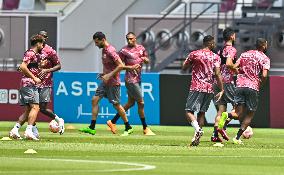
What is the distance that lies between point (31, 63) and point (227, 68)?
4.15 metres

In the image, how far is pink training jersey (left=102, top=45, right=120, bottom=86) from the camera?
2852 cm

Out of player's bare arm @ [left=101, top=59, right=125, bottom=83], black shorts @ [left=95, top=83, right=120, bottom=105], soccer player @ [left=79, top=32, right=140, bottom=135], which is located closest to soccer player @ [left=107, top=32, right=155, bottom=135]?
soccer player @ [left=79, top=32, right=140, bottom=135]

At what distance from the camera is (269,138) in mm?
28984

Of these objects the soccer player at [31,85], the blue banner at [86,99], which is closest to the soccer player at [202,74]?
the soccer player at [31,85]

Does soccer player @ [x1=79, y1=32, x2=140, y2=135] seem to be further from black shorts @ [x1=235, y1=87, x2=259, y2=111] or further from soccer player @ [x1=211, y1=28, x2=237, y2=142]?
black shorts @ [x1=235, y1=87, x2=259, y2=111]

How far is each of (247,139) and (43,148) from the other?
6.56 m

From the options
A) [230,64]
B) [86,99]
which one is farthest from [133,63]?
[86,99]

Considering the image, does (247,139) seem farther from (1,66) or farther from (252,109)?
(1,66)

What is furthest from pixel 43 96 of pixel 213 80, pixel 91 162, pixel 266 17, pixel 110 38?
pixel 110 38

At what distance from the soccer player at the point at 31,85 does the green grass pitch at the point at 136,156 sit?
0.51m

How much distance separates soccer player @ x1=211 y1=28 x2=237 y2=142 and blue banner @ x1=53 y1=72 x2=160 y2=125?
8274mm

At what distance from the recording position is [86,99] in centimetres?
3628

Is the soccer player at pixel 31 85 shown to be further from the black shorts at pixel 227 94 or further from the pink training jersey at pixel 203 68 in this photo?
the black shorts at pixel 227 94

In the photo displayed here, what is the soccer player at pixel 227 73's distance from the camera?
2603 cm
